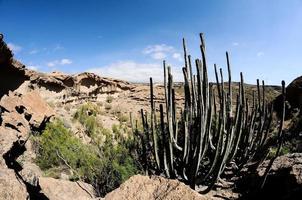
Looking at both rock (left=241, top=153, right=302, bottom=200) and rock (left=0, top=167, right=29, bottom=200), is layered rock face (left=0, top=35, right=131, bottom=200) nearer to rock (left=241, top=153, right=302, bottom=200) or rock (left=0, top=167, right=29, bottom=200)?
rock (left=0, top=167, right=29, bottom=200)

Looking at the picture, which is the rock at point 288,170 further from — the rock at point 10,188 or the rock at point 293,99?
the rock at point 293,99

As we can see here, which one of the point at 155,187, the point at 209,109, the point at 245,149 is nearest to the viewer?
the point at 155,187

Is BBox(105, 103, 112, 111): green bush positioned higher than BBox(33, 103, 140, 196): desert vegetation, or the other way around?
BBox(105, 103, 112, 111): green bush

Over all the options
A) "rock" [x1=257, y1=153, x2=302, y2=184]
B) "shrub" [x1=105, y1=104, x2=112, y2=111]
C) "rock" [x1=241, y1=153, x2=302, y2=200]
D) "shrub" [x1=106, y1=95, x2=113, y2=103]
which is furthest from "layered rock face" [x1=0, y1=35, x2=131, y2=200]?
"shrub" [x1=106, y1=95, x2=113, y2=103]

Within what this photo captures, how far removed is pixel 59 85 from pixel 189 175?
19.4 meters

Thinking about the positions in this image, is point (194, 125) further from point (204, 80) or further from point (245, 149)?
point (245, 149)

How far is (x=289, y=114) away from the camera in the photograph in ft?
54.5

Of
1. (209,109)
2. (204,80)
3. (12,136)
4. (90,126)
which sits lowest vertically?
(90,126)

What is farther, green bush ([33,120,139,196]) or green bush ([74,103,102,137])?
green bush ([74,103,102,137])

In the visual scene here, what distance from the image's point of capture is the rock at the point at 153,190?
443cm

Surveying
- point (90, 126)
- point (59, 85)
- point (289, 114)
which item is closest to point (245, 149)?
Result: point (289, 114)

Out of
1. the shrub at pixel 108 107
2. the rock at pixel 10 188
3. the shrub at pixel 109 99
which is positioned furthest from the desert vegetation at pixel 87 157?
the shrub at pixel 109 99

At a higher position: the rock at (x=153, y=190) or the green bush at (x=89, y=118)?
the rock at (x=153, y=190)

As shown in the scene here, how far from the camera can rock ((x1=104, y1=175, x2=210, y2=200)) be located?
4426mm
